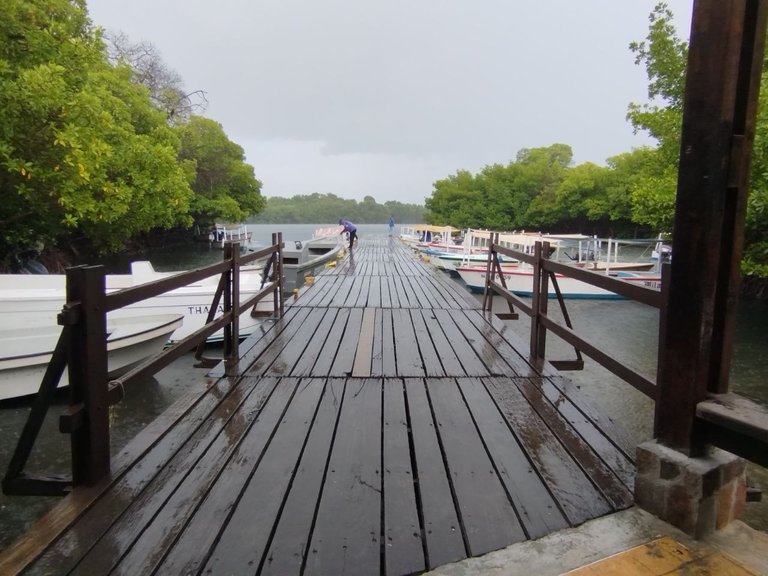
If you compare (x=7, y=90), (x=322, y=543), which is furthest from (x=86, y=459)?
(x=7, y=90)

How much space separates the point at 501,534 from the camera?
1.98 metres

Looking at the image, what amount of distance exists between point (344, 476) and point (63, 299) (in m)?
6.81

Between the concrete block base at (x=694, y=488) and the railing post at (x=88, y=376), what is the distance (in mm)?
2523

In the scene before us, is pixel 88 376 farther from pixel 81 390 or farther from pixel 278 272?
pixel 278 272

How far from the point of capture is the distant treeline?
125438 mm

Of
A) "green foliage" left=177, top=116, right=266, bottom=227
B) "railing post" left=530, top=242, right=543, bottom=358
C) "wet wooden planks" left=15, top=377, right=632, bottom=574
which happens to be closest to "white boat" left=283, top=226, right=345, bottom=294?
"railing post" left=530, top=242, right=543, bottom=358

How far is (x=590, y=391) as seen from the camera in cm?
870

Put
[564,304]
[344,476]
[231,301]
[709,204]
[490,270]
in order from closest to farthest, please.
→ [709,204] < [344,476] < [564,304] < [231,301] < [490,270]

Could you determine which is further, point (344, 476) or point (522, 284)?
point (522, 284)

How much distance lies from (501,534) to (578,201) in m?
54.8

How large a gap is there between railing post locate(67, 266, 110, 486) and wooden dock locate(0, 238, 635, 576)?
0.49 ft

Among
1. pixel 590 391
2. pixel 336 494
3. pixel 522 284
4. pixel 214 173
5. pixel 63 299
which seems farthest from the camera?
pixel 214 173

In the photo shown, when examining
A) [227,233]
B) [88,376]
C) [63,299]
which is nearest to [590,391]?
[88,376]

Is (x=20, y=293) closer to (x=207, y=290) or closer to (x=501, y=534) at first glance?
(x=207, y=290)
